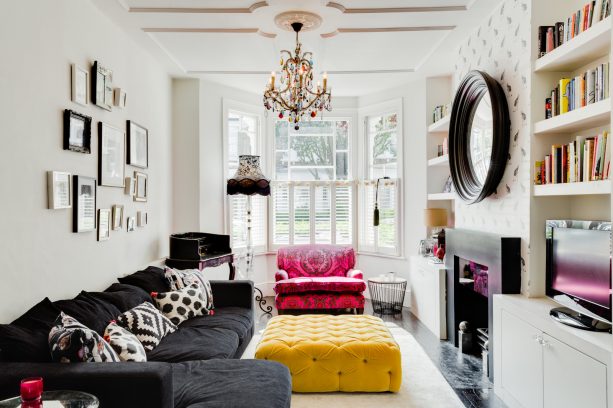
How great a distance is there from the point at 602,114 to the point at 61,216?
3.24 m

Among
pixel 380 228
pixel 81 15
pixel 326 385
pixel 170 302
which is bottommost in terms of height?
pixel 326 385

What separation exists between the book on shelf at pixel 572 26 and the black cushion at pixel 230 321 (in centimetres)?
296

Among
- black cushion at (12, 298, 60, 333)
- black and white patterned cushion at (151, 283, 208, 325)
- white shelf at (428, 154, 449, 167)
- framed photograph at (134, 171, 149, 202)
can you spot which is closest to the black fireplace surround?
white shelf at (428, 154, 449, 167)

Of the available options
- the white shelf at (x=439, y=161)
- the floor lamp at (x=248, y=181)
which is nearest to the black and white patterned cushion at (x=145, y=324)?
the floor lamp at (x=248, y=181)

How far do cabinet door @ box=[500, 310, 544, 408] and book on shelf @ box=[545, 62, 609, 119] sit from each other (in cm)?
137

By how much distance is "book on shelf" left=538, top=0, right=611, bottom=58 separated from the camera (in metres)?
2.46

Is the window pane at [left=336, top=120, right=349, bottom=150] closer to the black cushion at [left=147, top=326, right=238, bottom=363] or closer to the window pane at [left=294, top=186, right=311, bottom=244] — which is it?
the window pane at [left=294, top=186, right=311, bottom=244]

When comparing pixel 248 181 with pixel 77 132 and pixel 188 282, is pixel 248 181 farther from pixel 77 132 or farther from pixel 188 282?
pixel 77 132

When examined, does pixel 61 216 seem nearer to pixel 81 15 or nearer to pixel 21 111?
pixel 21 111

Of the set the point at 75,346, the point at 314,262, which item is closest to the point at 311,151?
the point at 314,262

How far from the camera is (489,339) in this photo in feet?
11.5

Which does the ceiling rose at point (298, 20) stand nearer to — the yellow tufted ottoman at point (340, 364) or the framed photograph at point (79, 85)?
the framed photograph at point (79, 85)

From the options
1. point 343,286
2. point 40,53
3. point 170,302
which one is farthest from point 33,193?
point 343,286

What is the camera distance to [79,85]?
3.11m
